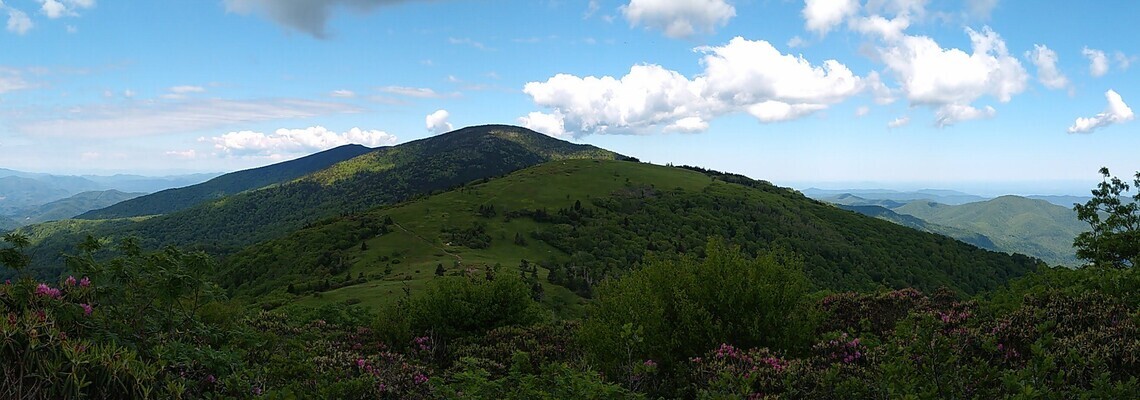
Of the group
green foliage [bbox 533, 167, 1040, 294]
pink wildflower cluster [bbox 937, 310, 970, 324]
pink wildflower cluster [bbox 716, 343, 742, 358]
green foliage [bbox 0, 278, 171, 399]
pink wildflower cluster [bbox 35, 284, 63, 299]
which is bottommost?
green foliage [bbox 533, 167, 1040, 294]

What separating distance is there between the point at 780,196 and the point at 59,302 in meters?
178

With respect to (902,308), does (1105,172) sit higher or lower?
higher

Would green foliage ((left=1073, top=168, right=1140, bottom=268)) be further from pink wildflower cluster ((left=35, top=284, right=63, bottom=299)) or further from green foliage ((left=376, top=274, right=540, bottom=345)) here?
pink wildflower cluster ((left=35, top=284, right=63, bottom=299))

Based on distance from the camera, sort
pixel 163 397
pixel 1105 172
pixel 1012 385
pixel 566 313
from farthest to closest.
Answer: pixel 566 313, pixel 1105 172, pixel 163 397, pixel 1012 385

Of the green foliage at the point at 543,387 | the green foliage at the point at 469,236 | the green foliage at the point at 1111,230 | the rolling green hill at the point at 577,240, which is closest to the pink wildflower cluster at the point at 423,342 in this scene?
the green foliage at the point at 543,387

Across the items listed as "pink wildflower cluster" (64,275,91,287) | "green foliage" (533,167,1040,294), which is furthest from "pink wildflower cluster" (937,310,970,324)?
"green foliage" (533,167,1040,294)

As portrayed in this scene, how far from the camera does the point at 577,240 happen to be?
370ft

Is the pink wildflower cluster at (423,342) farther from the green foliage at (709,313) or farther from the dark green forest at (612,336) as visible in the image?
the green foliage at (709,313)

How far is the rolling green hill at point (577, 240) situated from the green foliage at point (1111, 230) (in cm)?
3844

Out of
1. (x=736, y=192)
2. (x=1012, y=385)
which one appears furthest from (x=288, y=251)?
(x=736, y=192)

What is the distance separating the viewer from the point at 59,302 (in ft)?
19.1

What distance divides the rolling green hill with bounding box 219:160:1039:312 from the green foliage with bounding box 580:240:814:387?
38.8 metres

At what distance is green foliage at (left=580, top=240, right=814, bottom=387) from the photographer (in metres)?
10.2

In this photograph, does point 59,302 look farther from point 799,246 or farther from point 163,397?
point 799,246
